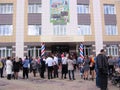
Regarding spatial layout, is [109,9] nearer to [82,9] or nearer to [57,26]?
[82,9]

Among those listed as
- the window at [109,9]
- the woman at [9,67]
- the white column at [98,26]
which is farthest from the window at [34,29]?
the woman at [9,67]

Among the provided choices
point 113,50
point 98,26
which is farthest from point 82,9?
point 113,50

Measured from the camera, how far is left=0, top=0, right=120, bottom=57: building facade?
1361 inches

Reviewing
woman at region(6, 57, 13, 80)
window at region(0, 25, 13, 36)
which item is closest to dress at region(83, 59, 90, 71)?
woman at region(6, 57, 13, 80)

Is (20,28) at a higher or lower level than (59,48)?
higher

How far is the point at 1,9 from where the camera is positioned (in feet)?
117

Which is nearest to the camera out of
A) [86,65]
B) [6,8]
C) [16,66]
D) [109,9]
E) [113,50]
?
[86,65]

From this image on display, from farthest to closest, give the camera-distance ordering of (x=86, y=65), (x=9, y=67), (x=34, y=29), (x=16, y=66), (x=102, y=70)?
1. (x=34, y=29)
2. (x=16, y=66)
3. (x=9, y=67)
4. (x=86, y=65)
5. (x=102, y=70)

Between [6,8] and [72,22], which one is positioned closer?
[72,22]

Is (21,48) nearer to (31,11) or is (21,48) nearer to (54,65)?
(31,11)

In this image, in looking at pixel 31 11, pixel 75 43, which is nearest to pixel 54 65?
pixel 75 43

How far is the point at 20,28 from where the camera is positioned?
34.8m

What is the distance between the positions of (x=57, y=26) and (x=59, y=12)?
1.95 m

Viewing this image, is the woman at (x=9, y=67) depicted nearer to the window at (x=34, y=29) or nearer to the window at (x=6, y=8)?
the window at (x=34, y=29)
